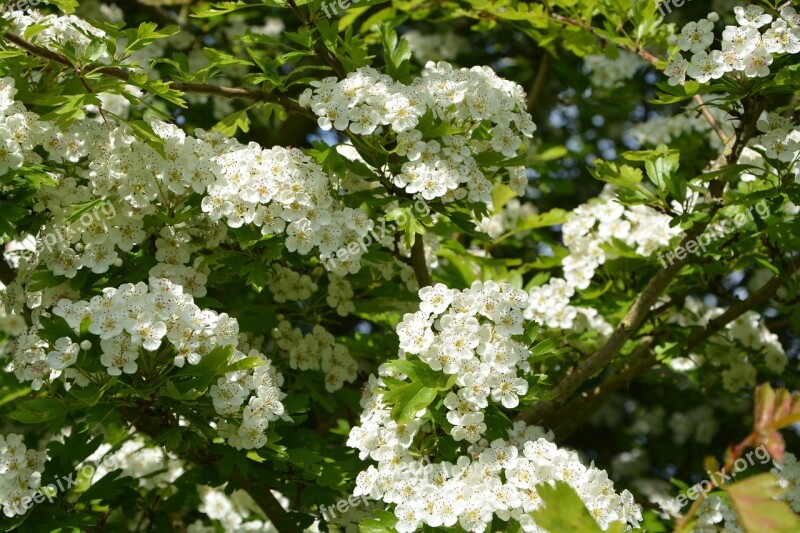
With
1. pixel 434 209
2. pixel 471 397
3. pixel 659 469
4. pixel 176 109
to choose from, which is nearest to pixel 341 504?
pixel 471 397

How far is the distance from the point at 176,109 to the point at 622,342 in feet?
8.54

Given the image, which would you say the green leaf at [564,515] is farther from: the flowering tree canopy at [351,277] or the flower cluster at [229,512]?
the flower cluster at [229,512]

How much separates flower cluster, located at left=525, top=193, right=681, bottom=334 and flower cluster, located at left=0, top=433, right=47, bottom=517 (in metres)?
1.95

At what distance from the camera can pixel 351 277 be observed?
366 centimetres

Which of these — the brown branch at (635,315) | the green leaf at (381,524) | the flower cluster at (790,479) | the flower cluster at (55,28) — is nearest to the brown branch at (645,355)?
the brown branch at (635,315)

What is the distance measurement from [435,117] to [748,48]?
1013 mm

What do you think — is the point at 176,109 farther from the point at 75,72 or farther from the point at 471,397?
the point at 471,397

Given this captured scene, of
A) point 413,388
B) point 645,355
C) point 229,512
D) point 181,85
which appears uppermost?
point 181,85

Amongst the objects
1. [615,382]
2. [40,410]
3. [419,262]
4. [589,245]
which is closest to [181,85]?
[419,262]

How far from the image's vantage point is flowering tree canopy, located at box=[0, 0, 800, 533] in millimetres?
2805

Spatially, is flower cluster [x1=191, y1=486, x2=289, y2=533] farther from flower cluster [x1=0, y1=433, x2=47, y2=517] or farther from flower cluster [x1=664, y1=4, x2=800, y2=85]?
flower cluster [x1=664, y1=4, x2=800, y2=85]

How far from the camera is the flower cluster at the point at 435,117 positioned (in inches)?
119

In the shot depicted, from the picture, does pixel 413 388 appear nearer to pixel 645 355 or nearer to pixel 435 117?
pixel 435 117

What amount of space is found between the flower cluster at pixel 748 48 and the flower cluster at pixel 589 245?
0.90 m
